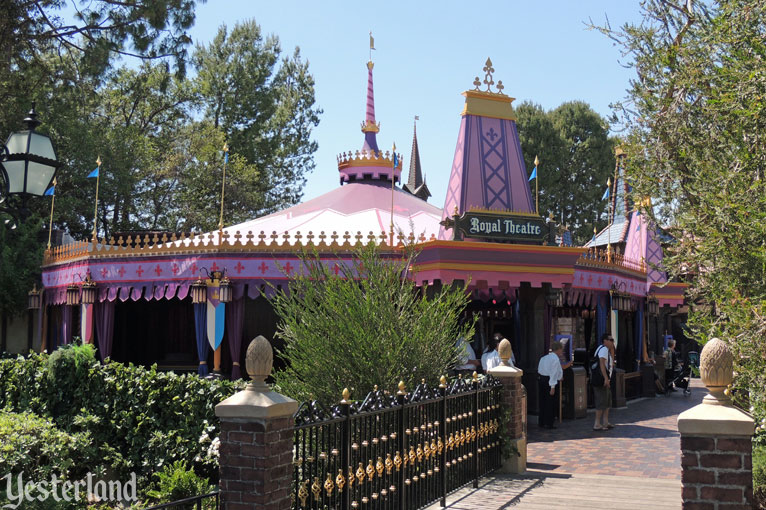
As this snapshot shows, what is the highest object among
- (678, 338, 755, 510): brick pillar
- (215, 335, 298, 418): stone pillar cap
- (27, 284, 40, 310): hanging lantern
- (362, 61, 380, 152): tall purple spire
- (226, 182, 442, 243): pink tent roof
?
(362, 61, 380, 152): tall purple spire

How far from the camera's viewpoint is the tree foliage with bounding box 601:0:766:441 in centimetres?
668

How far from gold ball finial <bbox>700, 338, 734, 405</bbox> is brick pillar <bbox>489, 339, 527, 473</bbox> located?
14.0ft

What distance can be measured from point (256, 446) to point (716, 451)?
3.28 meters

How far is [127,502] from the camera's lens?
35.1 ft

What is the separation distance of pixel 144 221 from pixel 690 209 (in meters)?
32.8

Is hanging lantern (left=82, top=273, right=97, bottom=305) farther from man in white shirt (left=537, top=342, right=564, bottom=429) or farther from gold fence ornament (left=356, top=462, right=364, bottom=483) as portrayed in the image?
gold fence ornament (left=356, top=462, right=364, bottom=483)

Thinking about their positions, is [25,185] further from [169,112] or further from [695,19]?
[169,112]

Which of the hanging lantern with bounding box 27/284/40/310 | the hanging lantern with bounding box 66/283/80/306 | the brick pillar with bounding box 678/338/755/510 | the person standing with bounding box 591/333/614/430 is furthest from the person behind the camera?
the hanging lantern with bounding box 27/284/40/310

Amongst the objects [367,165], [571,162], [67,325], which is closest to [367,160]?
[367,165]

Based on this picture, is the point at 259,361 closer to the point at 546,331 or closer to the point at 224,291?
the point at 546,331

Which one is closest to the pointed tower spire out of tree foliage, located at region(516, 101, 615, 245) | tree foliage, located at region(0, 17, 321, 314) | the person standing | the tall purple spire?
the tall purple spire

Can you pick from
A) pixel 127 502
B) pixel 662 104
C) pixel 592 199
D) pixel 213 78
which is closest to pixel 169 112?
pixel 213 78

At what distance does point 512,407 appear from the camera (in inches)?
387

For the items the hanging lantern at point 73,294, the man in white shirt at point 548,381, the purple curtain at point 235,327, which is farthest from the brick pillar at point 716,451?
the hanging lantern at point 73,294
